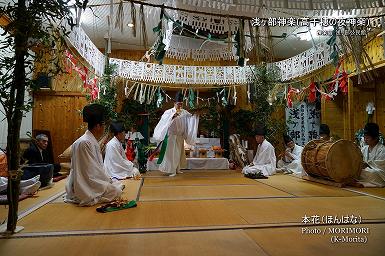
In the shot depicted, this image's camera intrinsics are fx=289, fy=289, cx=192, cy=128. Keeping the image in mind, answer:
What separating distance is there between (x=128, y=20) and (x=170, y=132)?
125 inches

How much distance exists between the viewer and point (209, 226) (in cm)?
252

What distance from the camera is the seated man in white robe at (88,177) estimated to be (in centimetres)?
347

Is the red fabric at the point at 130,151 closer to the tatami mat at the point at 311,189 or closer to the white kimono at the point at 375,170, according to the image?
the tatami mat at the point at 311,189

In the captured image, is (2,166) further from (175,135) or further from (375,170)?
(375,170)

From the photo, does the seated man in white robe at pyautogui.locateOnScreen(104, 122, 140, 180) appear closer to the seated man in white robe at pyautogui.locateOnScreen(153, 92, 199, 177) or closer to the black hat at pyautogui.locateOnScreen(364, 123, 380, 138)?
the seated man in white robe at pyautogui.locateOnScreen(153, 92, 199, 177)

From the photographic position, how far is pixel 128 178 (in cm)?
599

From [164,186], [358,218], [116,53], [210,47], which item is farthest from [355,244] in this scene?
[116,53]

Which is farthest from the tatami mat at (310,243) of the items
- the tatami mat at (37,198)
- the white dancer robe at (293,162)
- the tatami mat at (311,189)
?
the white dancer robe at (293,162)

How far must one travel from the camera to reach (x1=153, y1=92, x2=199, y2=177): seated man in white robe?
6797 millimetres

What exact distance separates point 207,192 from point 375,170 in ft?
9.46

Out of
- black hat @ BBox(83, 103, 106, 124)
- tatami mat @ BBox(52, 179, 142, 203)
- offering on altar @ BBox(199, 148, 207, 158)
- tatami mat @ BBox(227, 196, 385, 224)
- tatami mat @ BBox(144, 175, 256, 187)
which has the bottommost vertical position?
tatami mat @ BBox(144, 175, 256, 187)

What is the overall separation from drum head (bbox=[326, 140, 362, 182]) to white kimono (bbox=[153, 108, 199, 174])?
316 cm

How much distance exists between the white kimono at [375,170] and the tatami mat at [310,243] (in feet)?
8.82

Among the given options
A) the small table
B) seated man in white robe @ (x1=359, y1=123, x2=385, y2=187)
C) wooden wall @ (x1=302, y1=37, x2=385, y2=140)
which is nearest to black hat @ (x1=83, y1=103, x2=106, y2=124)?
the small table
